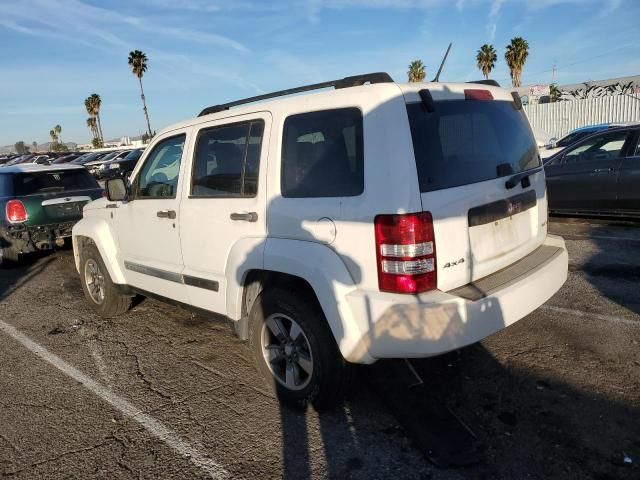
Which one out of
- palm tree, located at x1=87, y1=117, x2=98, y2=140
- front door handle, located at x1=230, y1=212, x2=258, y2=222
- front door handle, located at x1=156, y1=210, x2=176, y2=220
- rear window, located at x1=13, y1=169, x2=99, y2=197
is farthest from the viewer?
palm tree, located at x1=87, y1=117, x2=98, y2=140

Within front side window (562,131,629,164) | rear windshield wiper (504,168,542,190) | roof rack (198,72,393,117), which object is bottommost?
front side window (562,131,629,164)

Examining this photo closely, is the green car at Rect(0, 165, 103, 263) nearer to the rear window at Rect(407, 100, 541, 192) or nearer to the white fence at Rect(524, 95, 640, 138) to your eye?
the rear window at Rect(407, 100, 541, 192)

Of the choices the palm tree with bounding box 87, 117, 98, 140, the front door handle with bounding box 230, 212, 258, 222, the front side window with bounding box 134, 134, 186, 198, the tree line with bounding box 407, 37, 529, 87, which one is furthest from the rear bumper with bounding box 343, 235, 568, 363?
the palm tree with bounding box 87, 117, 98, 140

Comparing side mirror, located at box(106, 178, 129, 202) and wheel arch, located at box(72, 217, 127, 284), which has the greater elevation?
side mirror, located at box(106, 178, 129, 202)

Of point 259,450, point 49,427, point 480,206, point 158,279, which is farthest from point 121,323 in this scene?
point 480,206

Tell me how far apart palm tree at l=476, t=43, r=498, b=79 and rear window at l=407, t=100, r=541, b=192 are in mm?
47216

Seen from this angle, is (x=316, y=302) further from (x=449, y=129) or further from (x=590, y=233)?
(x=590, y=233)

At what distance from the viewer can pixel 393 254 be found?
8.82 ft

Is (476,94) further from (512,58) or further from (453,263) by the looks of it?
(512,58)

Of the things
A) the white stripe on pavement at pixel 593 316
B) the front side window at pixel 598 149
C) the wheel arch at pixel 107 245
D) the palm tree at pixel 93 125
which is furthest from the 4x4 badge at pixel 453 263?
the palm tree at pixel 93 125

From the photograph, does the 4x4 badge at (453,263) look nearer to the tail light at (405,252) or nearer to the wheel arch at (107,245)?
the tail light at (405,252)

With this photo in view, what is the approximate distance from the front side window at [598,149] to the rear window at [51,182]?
8070mm

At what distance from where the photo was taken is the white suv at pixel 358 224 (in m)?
2.71

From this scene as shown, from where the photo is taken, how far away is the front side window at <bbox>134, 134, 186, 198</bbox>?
4.14 metres
